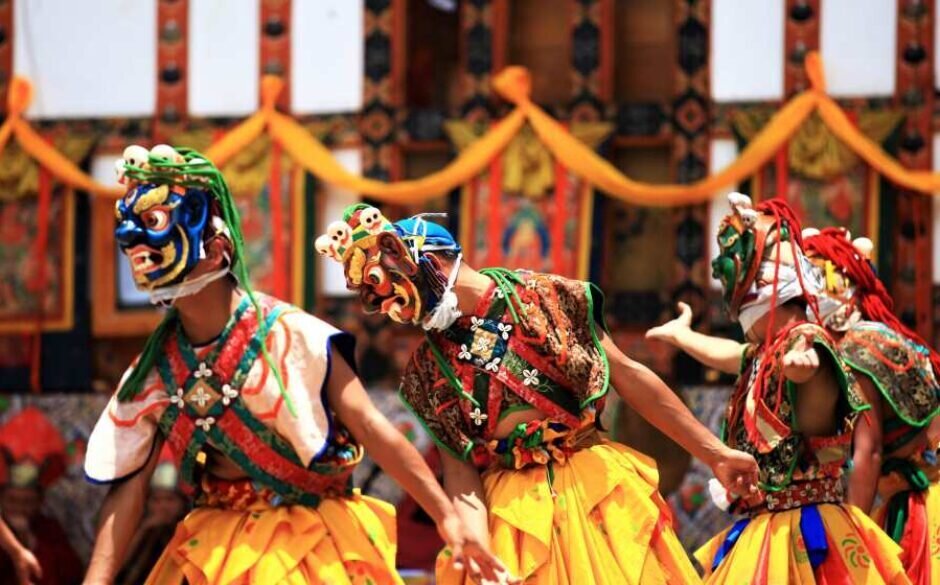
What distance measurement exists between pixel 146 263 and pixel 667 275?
4691 millimetres

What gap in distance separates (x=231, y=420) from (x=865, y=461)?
2.02 meters

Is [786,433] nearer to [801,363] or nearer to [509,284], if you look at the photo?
[801,363]

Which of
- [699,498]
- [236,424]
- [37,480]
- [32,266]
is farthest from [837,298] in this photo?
[32,266]

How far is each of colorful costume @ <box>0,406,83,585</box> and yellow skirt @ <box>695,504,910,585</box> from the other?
4.47 metres

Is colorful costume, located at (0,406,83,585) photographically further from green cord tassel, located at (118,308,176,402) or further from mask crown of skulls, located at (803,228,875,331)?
green cord tassel, located at (118,308,176,402)

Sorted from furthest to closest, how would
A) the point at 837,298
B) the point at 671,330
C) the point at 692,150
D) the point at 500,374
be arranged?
the point at 692,150 → the point at 837,298 → the point at 671,330 → the point at 500,374

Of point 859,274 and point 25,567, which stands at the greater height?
point 859,274

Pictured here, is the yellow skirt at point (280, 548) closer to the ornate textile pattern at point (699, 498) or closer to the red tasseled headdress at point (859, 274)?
the red tasseled headdress at point (859, 274)

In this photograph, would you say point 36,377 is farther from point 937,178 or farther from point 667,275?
point 937,178

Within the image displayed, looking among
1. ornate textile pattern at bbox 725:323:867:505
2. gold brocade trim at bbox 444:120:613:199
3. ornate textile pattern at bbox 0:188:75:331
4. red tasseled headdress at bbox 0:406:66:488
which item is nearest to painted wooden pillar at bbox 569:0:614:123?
gold brocade trim at bbox 444:120:613:199

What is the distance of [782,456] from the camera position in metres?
6.11

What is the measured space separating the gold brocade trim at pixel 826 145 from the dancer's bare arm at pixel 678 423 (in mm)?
3915

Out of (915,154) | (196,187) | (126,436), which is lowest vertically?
(126,436)

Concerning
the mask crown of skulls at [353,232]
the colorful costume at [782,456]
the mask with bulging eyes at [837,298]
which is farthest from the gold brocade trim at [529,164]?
the mask crown of skulls at [353,232]
